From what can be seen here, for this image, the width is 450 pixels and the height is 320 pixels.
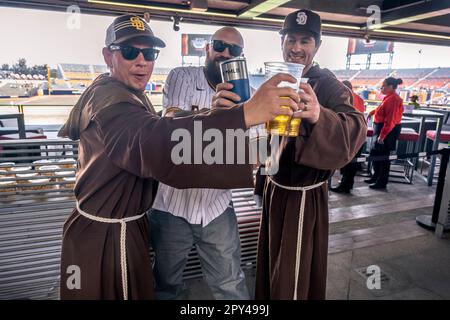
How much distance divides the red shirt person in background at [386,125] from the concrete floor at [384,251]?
1.82 ft

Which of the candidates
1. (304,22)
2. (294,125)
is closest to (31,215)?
(294,125)

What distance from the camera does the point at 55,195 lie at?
2.19 m

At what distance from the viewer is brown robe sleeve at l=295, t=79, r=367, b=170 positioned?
3.46 ft

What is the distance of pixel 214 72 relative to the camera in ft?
5.76

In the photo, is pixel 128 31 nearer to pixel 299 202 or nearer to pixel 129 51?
pixel 129 51

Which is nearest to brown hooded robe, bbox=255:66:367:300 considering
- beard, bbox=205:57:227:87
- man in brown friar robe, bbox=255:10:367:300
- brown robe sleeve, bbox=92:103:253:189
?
man in brown friar robe, bbox=255:10:367:300

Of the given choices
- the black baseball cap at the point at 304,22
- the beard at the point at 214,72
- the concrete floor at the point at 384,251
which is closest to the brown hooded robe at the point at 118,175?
the beard at the point at 214,72

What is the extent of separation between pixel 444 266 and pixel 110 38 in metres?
A: 3.59

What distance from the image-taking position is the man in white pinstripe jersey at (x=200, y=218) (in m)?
1.71

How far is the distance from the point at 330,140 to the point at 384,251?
2863mm

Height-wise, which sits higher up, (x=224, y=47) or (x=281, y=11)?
(x=281, y=11)

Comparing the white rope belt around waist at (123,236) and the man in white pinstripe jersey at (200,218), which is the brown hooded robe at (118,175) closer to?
the white rope belt around waist at (123,236)
